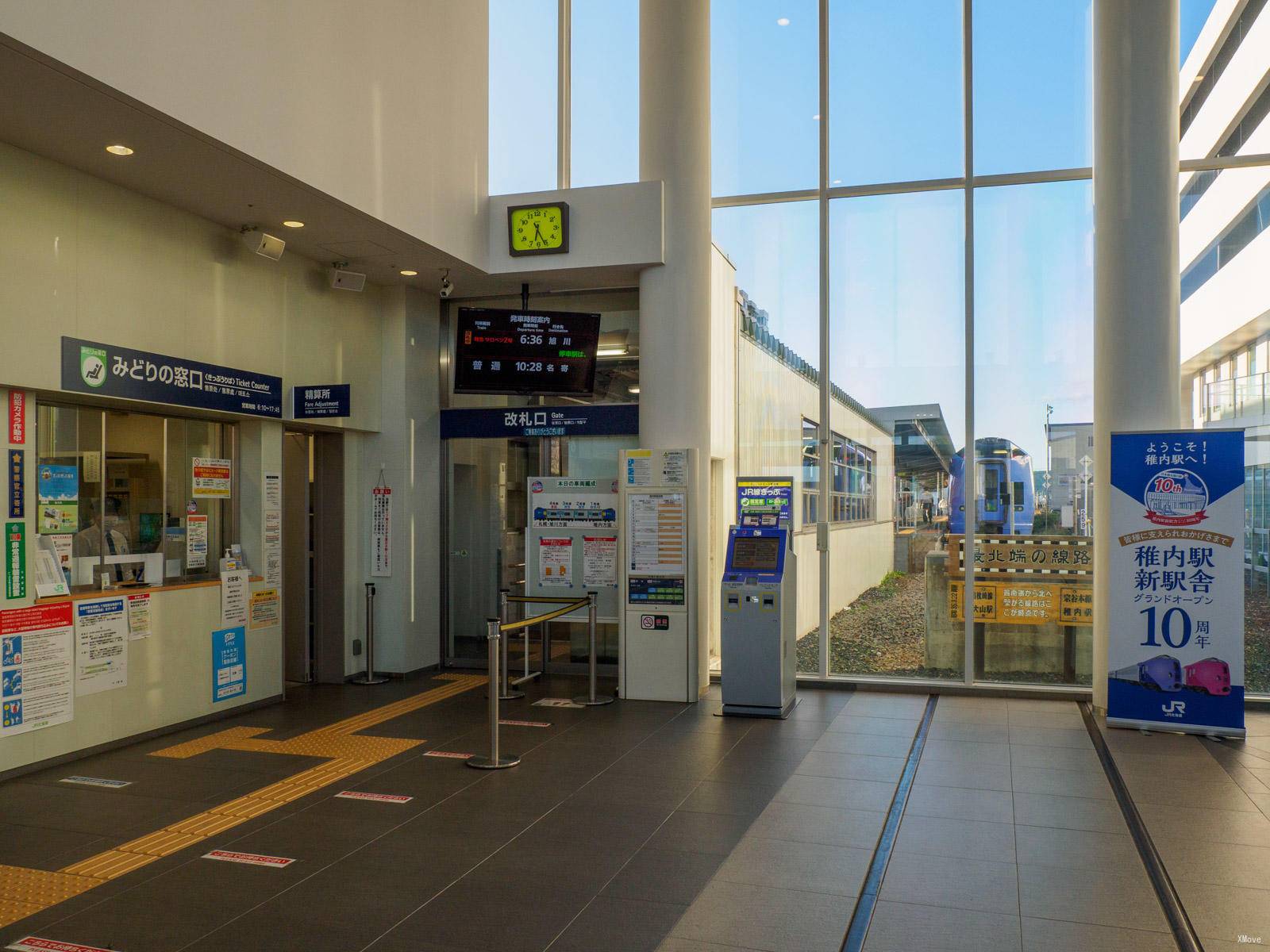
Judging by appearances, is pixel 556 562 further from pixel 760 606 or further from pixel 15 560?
pixel 15 560

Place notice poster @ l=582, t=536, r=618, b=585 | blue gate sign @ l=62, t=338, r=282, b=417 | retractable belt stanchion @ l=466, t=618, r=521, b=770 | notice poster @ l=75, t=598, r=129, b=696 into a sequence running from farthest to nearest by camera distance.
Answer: notice poster @ l=582, t=536, r=618, b=585
notice poster @ l=75, t=598, r=129, b=696
blue gate sign @ l=62, t=338, r=282, b=417
retractable belt stanchion @ l=466, t=618, r=521, b=770

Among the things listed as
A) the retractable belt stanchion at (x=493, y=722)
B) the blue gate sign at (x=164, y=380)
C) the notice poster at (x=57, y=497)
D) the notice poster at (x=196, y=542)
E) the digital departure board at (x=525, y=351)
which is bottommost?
the retractable belt stanchion at (x=493, y=722)

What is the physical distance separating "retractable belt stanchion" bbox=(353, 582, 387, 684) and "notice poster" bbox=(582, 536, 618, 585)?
1850mm

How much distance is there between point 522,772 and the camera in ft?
17.9

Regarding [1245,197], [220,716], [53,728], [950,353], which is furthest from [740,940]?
[1245,197]

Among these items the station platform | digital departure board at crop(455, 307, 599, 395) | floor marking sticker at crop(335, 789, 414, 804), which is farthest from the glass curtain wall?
floor marking sticker at crop(335, 789, 414, 804)

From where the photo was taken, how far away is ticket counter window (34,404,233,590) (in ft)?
18.4

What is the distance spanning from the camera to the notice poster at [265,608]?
23.4 feet

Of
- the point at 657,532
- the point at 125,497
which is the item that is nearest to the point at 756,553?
the point at 657,532

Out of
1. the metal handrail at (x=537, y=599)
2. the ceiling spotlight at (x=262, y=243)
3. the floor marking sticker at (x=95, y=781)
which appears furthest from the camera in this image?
the metal handrail at (x=537, y=599)

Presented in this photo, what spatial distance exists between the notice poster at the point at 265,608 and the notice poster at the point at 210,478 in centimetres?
77

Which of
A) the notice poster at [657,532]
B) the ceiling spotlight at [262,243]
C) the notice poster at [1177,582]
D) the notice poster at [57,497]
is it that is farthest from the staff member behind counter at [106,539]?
the notice poster at [1177,582]

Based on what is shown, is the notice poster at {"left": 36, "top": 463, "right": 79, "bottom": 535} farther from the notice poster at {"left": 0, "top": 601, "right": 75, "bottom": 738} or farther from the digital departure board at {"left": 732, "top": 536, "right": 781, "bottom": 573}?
the digital departure board at {"left": 732, "top": 536, "right": 781, "bottom": 573}

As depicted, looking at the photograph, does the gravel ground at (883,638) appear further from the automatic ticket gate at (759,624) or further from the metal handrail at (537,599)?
the metal handrail at (537,599)
